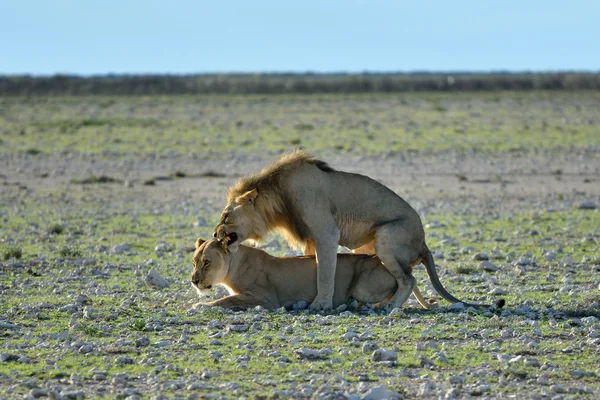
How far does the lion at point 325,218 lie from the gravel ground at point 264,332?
56 centimetres

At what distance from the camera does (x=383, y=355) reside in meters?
9.56

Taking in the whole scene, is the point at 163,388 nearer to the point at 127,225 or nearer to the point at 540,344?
the point at 540,344

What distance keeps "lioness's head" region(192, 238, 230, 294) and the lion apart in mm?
187

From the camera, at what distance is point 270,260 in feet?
41.5

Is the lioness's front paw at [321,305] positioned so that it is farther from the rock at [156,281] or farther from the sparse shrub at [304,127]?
the sparse shrub at [304,127]

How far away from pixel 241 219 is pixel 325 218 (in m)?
0.98

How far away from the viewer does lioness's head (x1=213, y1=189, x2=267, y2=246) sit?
41.3 ft

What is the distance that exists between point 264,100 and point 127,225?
5651cm

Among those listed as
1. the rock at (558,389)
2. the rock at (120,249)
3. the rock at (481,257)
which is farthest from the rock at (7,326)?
the rock at (481,257)

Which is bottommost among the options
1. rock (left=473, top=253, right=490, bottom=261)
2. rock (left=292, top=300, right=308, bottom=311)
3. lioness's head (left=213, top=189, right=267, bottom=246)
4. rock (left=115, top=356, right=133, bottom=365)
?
rock (left=473, top=253, right=490, bottom=261)

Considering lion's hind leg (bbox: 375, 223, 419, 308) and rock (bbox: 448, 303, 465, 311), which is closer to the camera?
rock (bbox: 448, 303, 465, 311)

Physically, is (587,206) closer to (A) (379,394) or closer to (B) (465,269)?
(B) (465,269)

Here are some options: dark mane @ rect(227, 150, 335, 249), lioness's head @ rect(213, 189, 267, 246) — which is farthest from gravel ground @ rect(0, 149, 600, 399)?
dark mane @ rect(227, 150, 335, 249)

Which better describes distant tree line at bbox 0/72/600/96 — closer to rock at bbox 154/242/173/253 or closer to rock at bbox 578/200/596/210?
rock at bbox 578/200/596/210
